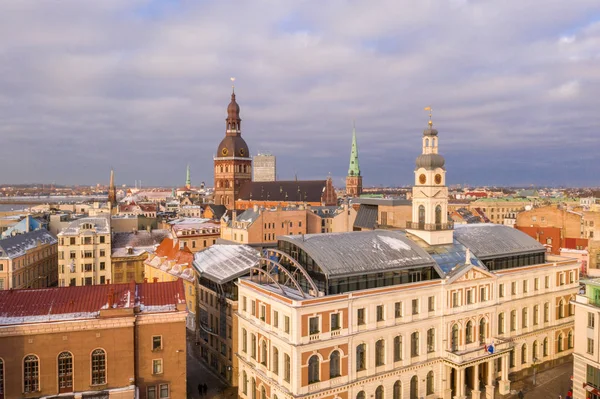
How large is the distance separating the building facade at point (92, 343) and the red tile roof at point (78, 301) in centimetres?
7

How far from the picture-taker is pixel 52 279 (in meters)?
90.1

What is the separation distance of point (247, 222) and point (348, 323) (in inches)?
2156

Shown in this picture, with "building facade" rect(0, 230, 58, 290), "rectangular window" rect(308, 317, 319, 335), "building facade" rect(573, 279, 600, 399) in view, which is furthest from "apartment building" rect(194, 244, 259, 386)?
"building facade" rect(0, 230, 58, 290)

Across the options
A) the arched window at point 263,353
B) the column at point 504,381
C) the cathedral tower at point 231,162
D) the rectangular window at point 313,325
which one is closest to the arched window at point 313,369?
the rectangular window at point 313,325

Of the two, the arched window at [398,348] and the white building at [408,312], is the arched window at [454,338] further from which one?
the arched window at [398,348]

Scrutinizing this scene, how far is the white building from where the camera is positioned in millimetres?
39812

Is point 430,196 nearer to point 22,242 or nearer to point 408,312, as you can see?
point 408,312

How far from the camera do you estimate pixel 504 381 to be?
4828cm

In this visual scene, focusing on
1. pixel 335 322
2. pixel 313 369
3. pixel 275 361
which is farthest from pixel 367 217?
pixel 313 369

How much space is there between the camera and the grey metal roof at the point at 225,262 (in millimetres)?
51594

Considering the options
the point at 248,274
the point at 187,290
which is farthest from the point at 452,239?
the point at 187,290

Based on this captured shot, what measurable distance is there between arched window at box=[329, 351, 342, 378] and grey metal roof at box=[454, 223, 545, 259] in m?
21.3

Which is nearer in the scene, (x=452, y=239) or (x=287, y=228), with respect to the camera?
(x=452, y=239)

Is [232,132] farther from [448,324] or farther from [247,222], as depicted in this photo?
[448,324]
